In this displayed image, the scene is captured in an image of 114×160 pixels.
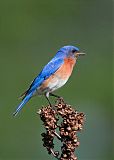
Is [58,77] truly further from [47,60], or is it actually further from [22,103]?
[47,60]

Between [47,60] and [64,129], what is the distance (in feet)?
30.1

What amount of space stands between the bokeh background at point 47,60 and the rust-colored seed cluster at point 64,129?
322cm

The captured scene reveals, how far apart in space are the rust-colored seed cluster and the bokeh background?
10.6 feet

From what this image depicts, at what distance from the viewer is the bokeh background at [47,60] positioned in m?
13.9

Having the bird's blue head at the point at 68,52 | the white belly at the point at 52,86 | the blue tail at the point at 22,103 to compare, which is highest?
the bird's blue head at the point at 68,52

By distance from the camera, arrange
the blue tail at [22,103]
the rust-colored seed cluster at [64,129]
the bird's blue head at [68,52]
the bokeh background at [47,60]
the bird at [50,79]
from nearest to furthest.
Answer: the rust-colored seed cluster at [64,129] < the blue tail at [22,103] < the bird at [50,79] < the bird's blue head at [68,52] < the bokeh background at [47,60]

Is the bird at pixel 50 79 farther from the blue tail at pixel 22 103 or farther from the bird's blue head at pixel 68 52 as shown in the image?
the bird's blue head at pixel 68 52

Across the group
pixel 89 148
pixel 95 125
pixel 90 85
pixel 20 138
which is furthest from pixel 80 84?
pixel 89 148

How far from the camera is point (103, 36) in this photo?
20312 millimetres

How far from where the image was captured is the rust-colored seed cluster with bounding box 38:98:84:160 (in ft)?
25.0

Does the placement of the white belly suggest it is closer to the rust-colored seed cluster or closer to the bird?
the bird

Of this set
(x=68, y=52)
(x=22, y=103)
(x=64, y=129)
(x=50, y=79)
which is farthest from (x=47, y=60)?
(x=64, y=129)

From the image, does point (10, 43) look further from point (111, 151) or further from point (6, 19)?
point (111, 151)

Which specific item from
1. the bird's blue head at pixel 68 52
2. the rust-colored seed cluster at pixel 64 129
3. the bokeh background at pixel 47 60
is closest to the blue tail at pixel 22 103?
the bird's blue head at pixel 68 52
